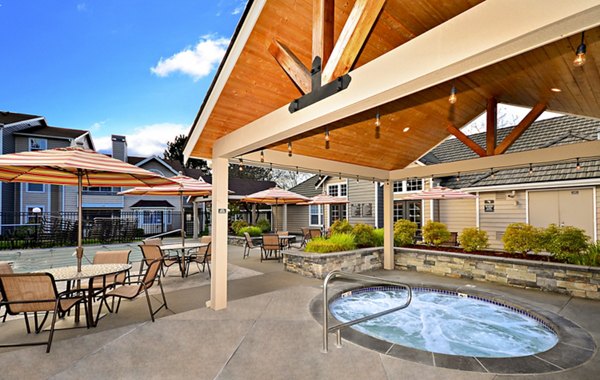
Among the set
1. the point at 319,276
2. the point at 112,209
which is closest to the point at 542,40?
the point at 319,276

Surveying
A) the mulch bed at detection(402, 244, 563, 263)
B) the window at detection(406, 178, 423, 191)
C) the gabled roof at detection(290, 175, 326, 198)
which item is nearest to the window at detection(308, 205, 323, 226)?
the gabled roof at detection(290, 175, 326, 198)

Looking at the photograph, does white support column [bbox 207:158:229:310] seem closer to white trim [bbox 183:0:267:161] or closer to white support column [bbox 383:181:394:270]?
white trim [bbox 183:0:267:161]

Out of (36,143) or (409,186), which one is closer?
(409,186)

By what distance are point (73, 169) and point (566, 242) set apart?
9434 mm

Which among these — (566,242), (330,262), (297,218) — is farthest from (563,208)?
(297,218)

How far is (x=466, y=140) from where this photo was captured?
20.8ft

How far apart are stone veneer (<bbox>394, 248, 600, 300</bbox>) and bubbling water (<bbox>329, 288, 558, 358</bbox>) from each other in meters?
1.43

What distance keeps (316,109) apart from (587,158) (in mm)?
→ 5894

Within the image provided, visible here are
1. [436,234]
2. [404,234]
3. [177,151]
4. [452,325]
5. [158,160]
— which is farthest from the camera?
[177,151]

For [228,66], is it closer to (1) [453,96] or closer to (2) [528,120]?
(1) [453,96]

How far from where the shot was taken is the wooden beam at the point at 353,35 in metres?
2.35

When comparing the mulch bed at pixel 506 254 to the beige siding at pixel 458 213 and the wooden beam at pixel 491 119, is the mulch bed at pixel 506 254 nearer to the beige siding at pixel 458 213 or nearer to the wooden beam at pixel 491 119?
the wooden beam at pixel 491 119

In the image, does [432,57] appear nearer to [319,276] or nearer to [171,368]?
[171,368]

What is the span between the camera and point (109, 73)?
61.6 ft
